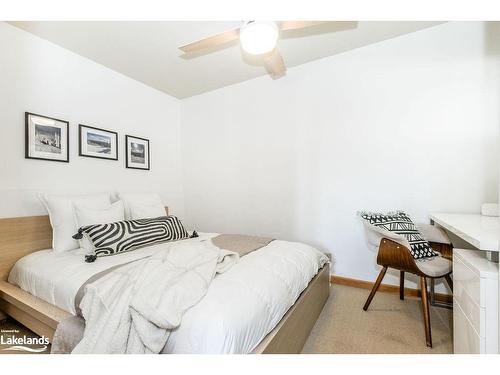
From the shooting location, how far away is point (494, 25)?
80.9 inches

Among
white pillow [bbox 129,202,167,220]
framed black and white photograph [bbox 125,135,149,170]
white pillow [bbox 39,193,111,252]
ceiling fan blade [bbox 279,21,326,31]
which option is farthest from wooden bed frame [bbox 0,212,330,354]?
ceiling fan blade [bbox 279,21,326,31]

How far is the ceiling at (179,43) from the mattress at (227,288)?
74.8 inches

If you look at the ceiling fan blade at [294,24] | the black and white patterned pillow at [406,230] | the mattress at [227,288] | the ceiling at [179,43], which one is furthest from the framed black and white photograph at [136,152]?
the black and white patterned pillow at [406,230]

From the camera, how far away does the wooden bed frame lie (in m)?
1.30

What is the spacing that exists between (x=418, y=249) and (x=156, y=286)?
1.92 m

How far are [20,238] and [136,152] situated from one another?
1446mm

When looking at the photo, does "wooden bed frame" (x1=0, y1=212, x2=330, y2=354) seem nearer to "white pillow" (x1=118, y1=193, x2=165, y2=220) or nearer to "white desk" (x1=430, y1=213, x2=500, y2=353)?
"white pillow" (x1=118, y1=193, x2=165, y2=220)

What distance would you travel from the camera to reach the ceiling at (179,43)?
2.09m

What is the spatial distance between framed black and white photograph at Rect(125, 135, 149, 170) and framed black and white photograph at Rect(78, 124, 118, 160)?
0.51ft

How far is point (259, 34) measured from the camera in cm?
156

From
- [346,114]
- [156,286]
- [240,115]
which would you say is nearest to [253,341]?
[156,286]

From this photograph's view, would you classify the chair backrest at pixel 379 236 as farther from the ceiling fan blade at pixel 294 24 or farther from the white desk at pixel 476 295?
the ceiling fan blade at pixel 294 24

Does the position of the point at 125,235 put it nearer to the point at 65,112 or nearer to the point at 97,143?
the point at 97,143
